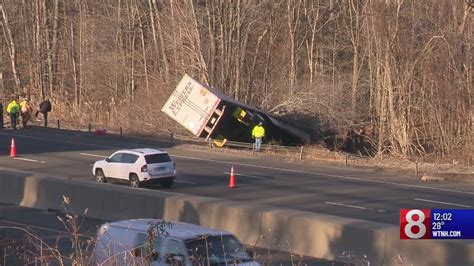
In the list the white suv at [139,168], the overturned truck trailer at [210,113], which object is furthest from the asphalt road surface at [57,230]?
the overturned truck trailer at [210,113]

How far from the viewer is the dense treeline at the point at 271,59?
4272cm

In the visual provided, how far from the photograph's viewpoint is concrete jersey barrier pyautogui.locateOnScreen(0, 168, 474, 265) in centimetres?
1412

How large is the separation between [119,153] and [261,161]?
960 cm

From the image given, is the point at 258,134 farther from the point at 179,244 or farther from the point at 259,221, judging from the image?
the point at 179,244

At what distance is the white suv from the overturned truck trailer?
10.2m

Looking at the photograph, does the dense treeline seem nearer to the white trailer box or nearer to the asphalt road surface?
the white trailer box

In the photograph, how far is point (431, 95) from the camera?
1690 inches

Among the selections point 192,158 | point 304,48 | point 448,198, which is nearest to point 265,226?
point 448,198

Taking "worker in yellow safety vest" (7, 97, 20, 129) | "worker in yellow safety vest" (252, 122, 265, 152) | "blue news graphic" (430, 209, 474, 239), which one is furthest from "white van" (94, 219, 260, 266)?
"worker in yellow safety vest" (7, 97, 20, 129)

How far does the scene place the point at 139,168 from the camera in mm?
28031

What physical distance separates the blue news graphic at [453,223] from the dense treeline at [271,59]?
3384cm

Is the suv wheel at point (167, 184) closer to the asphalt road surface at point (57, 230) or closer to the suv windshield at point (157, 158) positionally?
the suv windshield at point (157, 158)

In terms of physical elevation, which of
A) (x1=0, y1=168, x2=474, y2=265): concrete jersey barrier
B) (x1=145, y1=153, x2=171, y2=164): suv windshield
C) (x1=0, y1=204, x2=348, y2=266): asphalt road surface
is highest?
(x1=145, y1=153, x2=171, y2=164): suv windshield

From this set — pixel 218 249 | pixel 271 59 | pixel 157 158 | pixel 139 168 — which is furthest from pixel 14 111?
pixel 218 249
